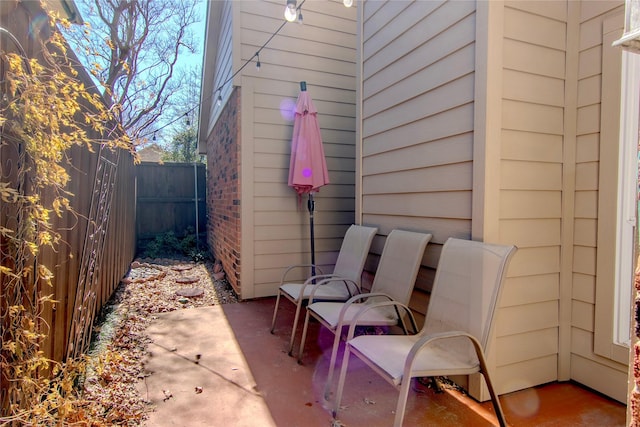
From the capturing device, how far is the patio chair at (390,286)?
2330 millimetres

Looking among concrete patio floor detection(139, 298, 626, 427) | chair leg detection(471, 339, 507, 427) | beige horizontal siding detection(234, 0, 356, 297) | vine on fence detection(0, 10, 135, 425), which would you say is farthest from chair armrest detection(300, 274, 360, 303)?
vine on fence detection(0, 10, 135, 425)

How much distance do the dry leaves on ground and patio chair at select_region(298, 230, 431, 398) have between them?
45.1 inches

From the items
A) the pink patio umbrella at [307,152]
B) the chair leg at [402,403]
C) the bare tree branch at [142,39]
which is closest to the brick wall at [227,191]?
the pink patio umbrella at [307,152]

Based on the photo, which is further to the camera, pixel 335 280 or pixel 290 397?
pixel 335 280

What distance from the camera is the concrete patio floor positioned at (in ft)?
6.41

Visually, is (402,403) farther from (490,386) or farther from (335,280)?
(335,280)

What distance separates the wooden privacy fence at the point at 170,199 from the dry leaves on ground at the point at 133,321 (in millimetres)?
1512

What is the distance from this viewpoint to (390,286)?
257cm

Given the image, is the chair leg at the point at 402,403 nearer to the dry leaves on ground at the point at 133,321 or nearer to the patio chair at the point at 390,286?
the patio chair at the point at 390,286

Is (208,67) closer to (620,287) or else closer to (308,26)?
(308,26)

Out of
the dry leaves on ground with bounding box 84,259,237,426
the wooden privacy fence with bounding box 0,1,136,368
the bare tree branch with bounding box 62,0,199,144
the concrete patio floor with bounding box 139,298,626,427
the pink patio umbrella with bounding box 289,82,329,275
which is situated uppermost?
the bare tree branch with bounding box 62,0,199,144

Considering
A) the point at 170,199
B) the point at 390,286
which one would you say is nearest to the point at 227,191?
the point at 390,286

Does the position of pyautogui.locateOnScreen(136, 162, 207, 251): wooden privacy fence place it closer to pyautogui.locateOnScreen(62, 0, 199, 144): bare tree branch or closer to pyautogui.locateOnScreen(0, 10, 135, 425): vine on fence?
pyautogui.locateOnScreen(62, 0, 199, 144): bare tree branch

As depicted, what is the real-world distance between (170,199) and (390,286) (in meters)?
6.52
